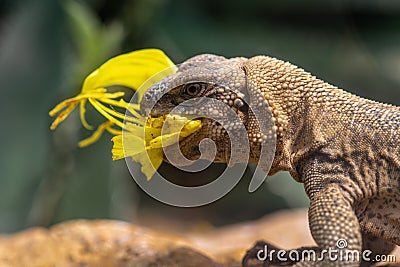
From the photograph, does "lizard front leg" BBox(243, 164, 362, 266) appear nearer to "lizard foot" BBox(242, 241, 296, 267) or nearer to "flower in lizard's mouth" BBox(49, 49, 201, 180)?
"lizard foot" BBox(242, 241, 296, 267)

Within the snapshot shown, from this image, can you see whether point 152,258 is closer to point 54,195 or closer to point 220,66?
point 220,66

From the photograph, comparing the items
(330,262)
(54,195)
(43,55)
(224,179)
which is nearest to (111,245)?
(224,179)

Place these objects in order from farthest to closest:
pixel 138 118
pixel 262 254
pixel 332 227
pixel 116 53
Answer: pixel 116 53 → pixel 262 254 → pixel 138 118 → pixel 332 227

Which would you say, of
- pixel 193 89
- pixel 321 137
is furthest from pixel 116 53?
pixel 321 137

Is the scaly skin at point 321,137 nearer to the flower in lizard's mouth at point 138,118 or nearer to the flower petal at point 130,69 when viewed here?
the flower in lizard's mouth at point 138,118

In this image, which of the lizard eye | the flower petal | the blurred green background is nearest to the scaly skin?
the lizard eye

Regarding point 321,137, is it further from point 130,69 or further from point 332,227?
point 130,69

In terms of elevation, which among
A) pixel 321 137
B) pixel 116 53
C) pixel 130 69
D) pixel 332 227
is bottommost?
pixel 332 227
